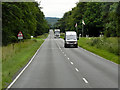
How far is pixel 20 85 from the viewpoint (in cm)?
1133

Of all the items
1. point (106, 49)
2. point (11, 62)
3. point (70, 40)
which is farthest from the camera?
point (70, 40)

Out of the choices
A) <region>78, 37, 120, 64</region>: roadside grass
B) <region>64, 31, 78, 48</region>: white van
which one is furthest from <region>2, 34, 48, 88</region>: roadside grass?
<region>64, 31, 78, 48</region>: white van

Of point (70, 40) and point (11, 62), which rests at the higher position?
point (70, 40)

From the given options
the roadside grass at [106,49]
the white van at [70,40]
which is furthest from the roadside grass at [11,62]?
the white van at [70,40]

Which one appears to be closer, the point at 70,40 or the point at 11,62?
the point at 11,62

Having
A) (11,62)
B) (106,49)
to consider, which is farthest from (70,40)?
(11,62)

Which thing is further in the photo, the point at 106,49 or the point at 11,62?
the point at 106,49

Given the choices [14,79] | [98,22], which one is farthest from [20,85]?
[98,22]

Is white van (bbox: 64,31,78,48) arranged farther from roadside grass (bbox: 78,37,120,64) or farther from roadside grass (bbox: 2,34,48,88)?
roadside grass (bbox: 2,34,48,88)

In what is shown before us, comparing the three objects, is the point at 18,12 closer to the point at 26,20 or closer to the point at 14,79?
the point at 26,20

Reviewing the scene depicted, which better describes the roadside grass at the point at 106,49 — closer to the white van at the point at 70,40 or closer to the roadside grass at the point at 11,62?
the white van at the point at 70,40

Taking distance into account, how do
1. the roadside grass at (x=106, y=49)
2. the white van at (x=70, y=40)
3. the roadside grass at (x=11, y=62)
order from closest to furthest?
the roadside grass at (x=11, y=62), the roadside grass at (x=106, y=49), the white van at (x=70, y=40)

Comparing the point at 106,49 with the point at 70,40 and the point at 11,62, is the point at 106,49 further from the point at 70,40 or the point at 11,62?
the point at 11,62

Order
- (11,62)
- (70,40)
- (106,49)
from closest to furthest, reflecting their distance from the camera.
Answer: (11,62) < (106,49) < (70,40)
